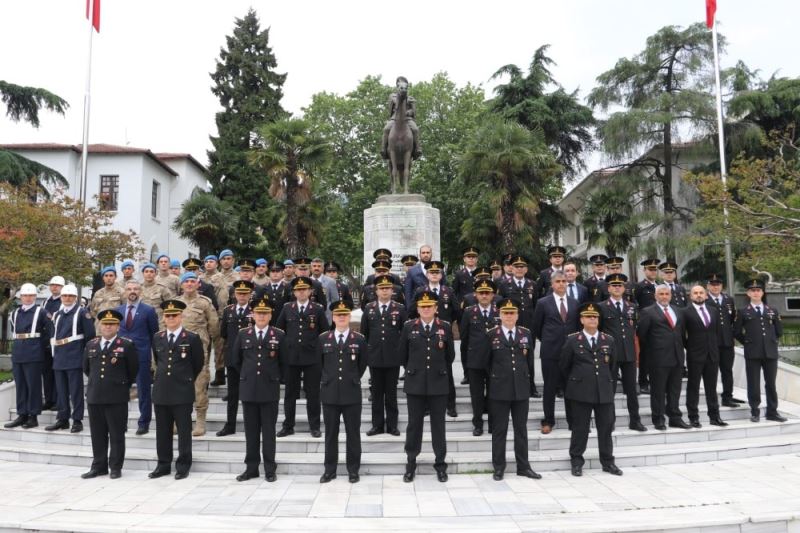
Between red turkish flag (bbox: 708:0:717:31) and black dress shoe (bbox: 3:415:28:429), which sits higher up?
red turkish flag (bbox: 708:0:717:31)

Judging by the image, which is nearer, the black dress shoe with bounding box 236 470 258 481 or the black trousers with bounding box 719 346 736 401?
the black dress shoe with bounding box 236 470 258 481

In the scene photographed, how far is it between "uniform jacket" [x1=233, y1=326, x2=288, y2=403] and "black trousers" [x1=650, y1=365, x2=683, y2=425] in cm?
474

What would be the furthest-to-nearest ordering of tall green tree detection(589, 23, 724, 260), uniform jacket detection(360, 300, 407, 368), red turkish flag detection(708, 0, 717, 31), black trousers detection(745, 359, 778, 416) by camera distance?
tall green tree detection(589, 23, 724, 260)
red turkish flag detection(708, 0, 717, 31)
black trousers detection(745, 359, 778, 416)
uniform jacket detection(360, 300, 407, 368)

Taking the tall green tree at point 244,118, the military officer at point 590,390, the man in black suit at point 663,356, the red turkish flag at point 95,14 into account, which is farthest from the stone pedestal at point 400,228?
the tall green tree at point 244,118

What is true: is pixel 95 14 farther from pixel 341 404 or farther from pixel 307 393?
pixel 341 404

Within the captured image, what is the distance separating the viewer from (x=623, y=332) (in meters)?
7.64

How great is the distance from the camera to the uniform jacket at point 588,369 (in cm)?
641

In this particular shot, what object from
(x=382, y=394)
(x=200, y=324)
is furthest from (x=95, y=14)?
(x=382, y=394)

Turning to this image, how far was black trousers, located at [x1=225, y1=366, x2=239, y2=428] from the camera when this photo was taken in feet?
24.2

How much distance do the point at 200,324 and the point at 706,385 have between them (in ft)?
22.7

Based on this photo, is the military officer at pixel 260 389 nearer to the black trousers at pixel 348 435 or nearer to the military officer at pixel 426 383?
the black trousers at pixel 348 435

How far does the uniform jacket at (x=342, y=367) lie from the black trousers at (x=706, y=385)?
4.52 metres

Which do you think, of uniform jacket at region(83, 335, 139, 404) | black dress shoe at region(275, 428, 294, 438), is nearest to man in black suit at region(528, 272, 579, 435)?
black dress shoe at region(275, 428, 294, 438)

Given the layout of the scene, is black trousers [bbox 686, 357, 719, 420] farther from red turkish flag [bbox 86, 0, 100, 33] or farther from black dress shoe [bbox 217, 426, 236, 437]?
red turkish flag [bbox 86, 0, 100, 33]
